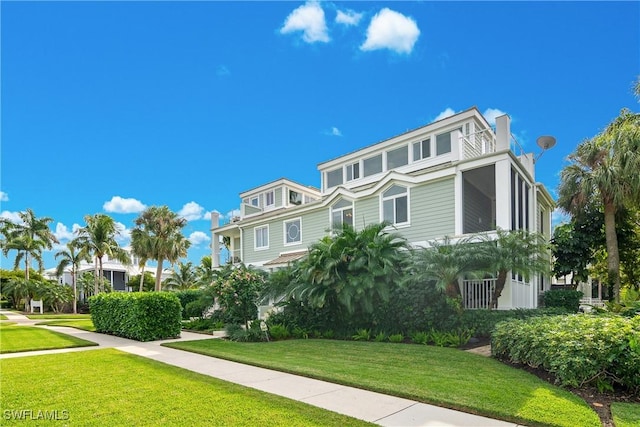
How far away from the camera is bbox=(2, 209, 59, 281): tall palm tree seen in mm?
36688

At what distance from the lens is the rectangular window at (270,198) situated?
89.1 ft

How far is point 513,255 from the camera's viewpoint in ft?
36.2

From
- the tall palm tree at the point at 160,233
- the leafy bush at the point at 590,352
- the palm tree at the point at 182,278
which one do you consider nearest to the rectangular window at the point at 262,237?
the tall palm tree at the point at 160,233

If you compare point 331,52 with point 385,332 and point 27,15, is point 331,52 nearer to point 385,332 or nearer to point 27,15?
point 27,15

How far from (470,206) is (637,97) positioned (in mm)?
6497

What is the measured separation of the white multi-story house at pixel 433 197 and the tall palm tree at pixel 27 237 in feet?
84.8

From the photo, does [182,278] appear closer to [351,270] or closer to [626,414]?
[351,270]

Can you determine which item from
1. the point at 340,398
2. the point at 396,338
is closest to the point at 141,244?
the point at 396,338

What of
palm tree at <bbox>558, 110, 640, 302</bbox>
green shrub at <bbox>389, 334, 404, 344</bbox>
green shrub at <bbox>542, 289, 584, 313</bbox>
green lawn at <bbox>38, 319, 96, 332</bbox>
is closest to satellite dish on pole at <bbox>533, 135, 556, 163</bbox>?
palm tree at <bbox>558, 110, 640, 302</bbox>

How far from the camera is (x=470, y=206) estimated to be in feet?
49.3

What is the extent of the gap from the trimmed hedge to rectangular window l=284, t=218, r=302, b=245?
8444 millimetres

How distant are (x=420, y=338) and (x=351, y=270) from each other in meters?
2.95

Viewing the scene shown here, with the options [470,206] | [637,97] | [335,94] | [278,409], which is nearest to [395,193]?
[470,206]

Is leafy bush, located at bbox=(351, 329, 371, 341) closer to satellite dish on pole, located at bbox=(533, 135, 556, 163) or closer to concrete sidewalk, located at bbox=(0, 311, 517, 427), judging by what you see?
concrete sidewalk, located at bbox=(0, 311, 517, 427)
